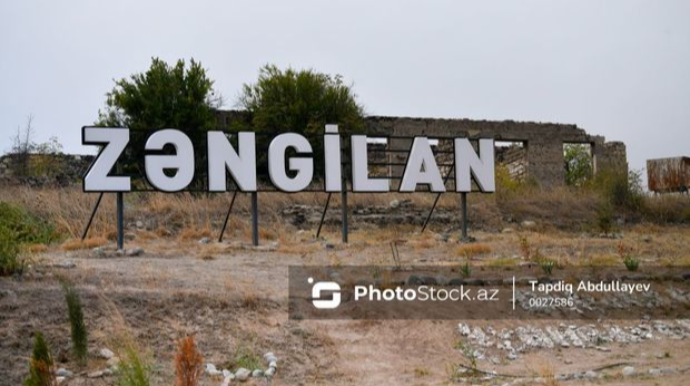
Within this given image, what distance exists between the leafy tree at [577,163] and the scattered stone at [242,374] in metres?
26.5

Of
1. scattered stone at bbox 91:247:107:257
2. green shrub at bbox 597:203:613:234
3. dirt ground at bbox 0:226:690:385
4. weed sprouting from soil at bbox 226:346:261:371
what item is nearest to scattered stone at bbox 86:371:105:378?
dirt ground at bbox 0:226:690:385

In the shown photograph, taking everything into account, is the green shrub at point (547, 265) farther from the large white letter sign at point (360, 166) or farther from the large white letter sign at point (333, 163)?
the large white letter sign at point (333, 163)

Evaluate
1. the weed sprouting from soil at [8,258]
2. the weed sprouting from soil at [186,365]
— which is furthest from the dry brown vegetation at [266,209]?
the weed sprouting from soil at [186,365]

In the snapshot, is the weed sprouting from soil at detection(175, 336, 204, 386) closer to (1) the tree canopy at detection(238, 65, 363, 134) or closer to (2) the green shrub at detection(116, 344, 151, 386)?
(2) the green shrub at detection(116, 344, 151, 386)

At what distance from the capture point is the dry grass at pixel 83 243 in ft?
42.7


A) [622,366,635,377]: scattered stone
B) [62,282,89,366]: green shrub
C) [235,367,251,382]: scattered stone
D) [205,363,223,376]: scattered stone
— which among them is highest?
[62,282,89,366]: green shrub

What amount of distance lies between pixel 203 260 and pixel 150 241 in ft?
11.1

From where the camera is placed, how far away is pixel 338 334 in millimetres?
8258

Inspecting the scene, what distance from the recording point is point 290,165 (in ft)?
48.1

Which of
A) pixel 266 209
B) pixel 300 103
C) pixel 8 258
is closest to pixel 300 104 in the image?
pixel 300 103

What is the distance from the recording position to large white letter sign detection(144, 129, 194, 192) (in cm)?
1348

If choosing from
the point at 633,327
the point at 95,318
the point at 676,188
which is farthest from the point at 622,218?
the point at 95,318

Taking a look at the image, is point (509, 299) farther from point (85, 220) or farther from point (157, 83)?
point (157, 83)

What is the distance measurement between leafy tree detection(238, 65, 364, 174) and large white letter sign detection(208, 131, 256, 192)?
11478 mm
